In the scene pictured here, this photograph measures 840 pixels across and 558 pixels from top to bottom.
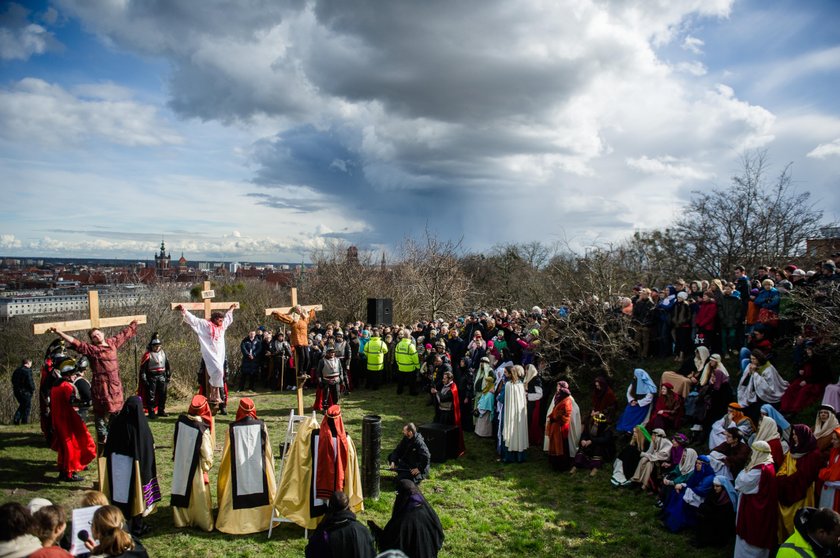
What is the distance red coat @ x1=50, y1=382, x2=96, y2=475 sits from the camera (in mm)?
8227

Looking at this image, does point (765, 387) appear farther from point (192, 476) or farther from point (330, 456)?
point (192, 476)

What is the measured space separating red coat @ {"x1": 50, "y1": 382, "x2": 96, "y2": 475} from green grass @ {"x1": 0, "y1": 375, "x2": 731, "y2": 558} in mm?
339

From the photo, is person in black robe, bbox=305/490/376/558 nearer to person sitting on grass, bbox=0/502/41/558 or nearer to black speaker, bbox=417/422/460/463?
person sitting on grass, bbox=0/502/41/558

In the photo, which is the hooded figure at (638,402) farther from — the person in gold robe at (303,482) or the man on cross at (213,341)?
the man on cross at (213,341)

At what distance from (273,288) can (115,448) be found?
1566 inches

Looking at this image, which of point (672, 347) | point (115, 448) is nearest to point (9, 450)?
point (115, 448)

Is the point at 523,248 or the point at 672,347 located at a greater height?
the point at 523,248

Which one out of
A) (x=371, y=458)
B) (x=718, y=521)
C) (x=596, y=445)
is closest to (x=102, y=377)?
(x=371, y=458)

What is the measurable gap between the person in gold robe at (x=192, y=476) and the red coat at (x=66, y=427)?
2669mm

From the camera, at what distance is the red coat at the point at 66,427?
27.0ft

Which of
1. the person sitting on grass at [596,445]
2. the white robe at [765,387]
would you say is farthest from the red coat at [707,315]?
the person sitting on grass at [596,445]

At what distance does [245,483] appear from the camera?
22.1ft

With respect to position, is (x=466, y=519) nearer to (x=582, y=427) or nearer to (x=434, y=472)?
(x=434, y=472)

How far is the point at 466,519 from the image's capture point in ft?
24.7
